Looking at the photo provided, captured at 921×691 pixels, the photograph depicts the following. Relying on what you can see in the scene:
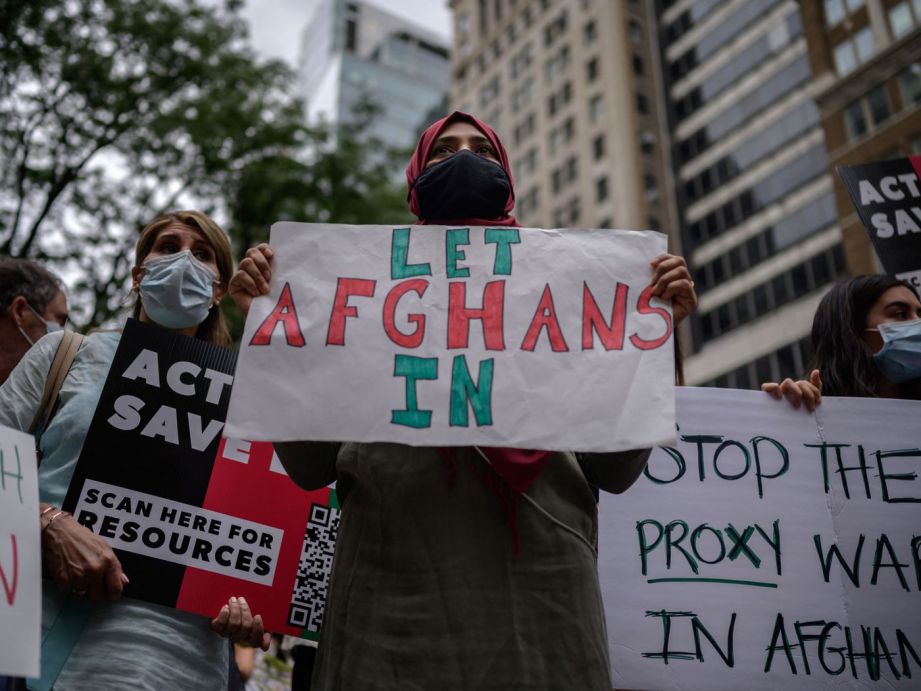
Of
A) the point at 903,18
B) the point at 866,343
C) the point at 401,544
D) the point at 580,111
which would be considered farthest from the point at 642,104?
the point at 401,544

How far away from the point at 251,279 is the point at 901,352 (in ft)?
7.34

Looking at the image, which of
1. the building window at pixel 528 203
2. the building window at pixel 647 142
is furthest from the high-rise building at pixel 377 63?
the building window at pixel 647 142

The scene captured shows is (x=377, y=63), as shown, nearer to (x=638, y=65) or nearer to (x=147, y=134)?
(x=638, y=65)

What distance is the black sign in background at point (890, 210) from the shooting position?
12.4ft

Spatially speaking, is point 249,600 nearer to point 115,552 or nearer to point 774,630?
point 115,552

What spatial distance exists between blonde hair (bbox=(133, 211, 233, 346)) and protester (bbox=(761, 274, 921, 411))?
183 centimetres

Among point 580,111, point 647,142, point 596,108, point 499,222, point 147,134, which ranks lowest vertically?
point 499,222

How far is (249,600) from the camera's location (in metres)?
2.63

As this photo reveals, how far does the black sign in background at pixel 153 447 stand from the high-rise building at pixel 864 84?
2278 cm

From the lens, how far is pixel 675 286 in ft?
7.15

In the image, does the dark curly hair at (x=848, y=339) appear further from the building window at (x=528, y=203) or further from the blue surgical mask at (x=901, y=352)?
the building window at (x=528, y=203)

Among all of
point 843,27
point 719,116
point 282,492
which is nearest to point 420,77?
point 719,116

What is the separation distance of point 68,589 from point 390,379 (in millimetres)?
954

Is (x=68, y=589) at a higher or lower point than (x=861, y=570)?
lower
